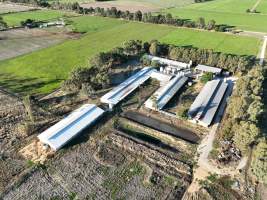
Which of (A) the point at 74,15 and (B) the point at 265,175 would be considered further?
(A) the point at 74,15

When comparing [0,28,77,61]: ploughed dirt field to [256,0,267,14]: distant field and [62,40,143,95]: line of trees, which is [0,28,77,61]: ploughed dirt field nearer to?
[62,40,143,95]: line of trees

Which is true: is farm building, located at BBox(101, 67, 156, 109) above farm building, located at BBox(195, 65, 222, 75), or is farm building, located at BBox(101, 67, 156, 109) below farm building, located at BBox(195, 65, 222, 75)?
below

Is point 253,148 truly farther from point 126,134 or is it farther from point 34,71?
point 34,71

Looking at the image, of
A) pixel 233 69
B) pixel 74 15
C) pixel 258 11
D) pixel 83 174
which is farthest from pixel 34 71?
pixel 258 11

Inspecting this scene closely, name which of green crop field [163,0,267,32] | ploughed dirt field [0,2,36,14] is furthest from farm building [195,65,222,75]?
ploughed dirt field [0,2,36,14]

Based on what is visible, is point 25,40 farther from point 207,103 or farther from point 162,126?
point 207,103

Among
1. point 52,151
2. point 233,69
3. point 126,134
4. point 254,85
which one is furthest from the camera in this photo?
point 233,69
